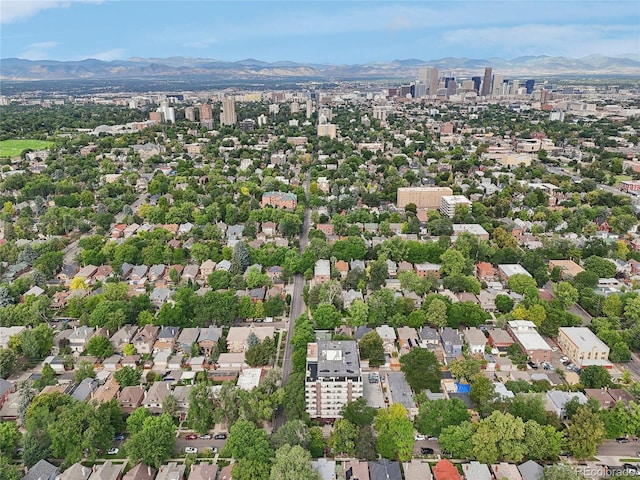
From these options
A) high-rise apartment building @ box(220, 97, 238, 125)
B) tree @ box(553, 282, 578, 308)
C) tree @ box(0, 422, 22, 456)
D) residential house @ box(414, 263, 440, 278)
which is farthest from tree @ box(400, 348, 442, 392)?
high-rise apartment building @ box(220, 97, 238, 125)

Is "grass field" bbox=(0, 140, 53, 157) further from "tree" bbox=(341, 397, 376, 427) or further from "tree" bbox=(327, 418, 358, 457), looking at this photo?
"tree" bbox=(327, 418, 358, 457)

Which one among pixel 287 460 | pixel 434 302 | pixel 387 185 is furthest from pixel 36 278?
pixel 387 185

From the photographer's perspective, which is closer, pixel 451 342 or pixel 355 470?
pixel 355 470

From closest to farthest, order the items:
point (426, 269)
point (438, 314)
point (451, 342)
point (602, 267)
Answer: point (451, 342) → point (438, 314) → point (602, 267) → point (426, 269)

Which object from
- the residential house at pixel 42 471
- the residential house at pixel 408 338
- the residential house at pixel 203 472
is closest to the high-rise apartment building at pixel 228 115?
the residential house at pixel 408 338

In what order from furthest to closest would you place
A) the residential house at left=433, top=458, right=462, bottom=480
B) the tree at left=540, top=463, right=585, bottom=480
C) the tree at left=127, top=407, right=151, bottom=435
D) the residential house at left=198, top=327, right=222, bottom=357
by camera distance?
the residential house at left=198, top=327, right=222, bottom=357 → the tree at left=127, top=407, right=151, bottom=435 → the residential house at left=433, top=458, right=462, bottom=480 → the tree at left=540, top=463, right=585, bottom=480


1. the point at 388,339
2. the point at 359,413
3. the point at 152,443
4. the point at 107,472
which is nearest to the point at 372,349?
the point at 388,339

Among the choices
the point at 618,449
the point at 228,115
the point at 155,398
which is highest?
the point at 228,115

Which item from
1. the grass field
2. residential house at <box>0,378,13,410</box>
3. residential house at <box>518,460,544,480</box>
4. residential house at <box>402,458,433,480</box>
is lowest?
residential house at <box>0,378,13,410</box>

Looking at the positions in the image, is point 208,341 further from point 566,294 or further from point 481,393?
point 566,294
